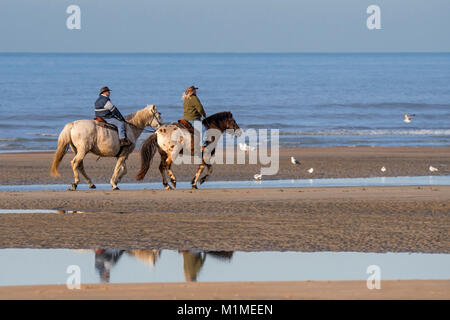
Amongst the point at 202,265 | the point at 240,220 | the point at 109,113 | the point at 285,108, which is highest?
the point at 285,108

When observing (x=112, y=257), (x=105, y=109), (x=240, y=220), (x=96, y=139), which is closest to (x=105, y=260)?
(x=112, y=257)

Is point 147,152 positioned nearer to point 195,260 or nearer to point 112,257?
point 112,257

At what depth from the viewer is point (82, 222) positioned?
13789mm

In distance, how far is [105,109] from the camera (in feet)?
59.2

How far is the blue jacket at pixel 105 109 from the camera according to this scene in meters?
18.0

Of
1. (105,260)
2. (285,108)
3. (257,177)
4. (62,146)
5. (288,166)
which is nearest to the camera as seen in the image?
(105,260)

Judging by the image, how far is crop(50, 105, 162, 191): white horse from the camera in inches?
703

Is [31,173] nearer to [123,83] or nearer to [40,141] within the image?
[40,141]

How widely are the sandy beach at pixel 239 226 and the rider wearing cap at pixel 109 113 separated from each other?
127cm

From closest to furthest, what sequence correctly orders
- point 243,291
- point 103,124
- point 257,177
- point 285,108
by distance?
point 243,291
point 103,124
point 257,177
point 285,108

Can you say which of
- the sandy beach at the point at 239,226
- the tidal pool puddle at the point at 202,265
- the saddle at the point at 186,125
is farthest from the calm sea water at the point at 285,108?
the tidal pool puddle at the point at 202,265

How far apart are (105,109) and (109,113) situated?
12cm

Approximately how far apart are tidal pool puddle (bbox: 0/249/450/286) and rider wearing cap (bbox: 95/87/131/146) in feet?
22.4

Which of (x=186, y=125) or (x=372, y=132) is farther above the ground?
(x=186, y=125)
